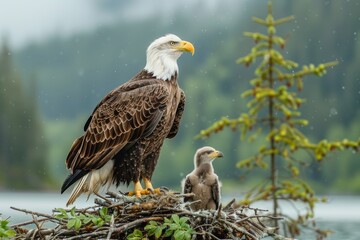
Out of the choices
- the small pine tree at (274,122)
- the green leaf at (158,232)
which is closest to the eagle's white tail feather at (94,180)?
the green leaf at (158,232)

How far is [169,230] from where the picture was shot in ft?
21.3

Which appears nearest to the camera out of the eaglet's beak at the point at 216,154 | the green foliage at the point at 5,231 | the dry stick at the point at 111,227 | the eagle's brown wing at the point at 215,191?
the dry stick at the point at 111,227

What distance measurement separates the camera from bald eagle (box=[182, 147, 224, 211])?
24.9ft

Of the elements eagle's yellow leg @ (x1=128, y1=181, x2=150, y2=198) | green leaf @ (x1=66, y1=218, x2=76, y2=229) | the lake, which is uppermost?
the lake

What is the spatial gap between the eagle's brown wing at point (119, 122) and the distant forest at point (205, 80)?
55.2 meters

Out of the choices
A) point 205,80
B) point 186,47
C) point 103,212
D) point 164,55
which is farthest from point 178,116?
point 205,80

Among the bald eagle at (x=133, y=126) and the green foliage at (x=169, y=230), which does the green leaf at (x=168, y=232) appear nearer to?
the green foliage at (x=169, y=230)

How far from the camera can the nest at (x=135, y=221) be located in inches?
258

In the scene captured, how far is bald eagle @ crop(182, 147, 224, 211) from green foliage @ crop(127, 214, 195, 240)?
0.89 meters

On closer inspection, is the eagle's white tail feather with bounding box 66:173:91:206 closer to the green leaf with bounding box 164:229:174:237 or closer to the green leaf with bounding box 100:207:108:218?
the green leaf with bounding box 100:207:108:218

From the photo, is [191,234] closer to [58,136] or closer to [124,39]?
[58,136]

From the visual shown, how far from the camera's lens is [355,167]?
88.4m

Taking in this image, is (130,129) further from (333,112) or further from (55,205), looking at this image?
(333,112)

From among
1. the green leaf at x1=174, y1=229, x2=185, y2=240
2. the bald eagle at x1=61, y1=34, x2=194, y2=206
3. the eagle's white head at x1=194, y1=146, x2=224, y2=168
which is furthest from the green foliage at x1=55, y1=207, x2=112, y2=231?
the eagle's white head at x1=194, y1=146, x2=224, y2=168
